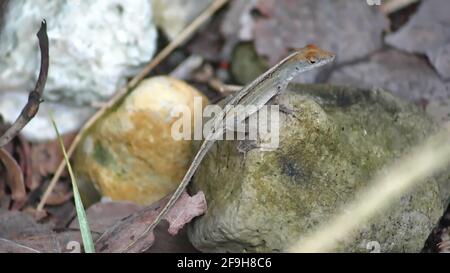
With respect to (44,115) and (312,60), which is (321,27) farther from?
(44,115)

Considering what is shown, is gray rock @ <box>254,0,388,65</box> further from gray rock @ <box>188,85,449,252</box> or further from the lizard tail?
the lizard tail

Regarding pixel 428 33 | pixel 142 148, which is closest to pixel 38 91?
pixel 142 148

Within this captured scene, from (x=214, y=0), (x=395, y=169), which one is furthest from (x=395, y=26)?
(x=395, y=169)

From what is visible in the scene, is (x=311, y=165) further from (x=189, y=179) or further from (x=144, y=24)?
(x=144, y=24)

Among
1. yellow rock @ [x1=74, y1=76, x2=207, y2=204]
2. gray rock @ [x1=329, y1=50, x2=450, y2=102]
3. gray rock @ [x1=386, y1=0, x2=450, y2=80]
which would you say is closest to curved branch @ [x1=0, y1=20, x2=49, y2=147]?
yellow rock @ [x1=74, y1=76, x2=207, y2=204]

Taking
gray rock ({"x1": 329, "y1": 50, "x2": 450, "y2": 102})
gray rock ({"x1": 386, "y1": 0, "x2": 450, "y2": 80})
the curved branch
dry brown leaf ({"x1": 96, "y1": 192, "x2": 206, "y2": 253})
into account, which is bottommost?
dry brown leaf ({"x1": 96, "y1": 192, "x2": 206, "y2": 253})
